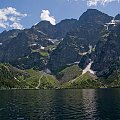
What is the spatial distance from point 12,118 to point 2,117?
5660mm

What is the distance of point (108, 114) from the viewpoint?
118 meters

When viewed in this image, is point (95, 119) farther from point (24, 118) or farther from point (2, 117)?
point (2, 117)

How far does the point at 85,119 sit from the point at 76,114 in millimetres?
12129

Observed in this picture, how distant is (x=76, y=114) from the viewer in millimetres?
119062

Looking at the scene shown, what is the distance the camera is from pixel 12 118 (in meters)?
110

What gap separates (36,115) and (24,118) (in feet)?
29.9

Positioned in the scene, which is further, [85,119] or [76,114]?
[76,114]

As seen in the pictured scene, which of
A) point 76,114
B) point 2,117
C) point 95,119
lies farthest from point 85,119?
point 2,117

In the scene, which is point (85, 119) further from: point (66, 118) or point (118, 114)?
point (118, 114)

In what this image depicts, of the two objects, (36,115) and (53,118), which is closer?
(53,118)

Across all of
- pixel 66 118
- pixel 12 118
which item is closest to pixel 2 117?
pixel 12 118

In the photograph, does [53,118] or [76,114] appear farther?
[76,114]

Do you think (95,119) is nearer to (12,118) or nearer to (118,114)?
(118,114)

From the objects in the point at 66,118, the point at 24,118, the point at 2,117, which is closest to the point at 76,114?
the point at 66,118
